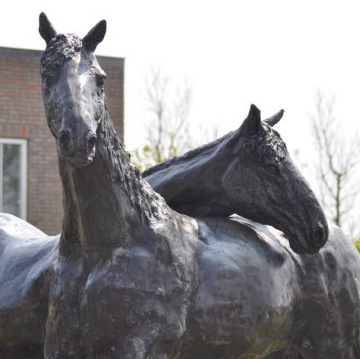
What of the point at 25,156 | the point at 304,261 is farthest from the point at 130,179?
the point at 25,156

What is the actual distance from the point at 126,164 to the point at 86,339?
76 cm

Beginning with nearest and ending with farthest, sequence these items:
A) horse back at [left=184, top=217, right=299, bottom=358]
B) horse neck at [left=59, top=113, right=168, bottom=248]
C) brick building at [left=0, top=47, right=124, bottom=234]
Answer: horse neck at [left=59, top=113, right=168, bottom=248]
horse back at [left=184, top=217, right=299, bottom=358]
brick building at [left=0, top=47, right=124, bottom=234]

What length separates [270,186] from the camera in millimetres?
4324

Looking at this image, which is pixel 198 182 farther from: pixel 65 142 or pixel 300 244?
pixel 65 142

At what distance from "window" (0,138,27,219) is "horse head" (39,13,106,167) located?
939 cm

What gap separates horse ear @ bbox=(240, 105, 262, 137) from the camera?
4.22 meters

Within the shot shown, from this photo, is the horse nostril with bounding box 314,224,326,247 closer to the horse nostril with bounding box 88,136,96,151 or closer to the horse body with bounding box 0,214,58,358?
the horse body with bounding box 0,214,58,358

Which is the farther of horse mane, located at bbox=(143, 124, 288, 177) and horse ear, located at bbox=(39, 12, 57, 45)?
horse mane, located at bbox=(143, 124, 288, 177)

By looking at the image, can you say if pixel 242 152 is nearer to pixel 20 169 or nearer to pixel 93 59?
pixel 93 59

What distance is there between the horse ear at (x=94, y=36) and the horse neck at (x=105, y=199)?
0.99 ft

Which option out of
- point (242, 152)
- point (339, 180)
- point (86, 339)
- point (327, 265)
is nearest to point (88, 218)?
point (86, 339)

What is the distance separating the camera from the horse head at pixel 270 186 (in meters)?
4.29

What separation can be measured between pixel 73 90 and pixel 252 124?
1.22 metres

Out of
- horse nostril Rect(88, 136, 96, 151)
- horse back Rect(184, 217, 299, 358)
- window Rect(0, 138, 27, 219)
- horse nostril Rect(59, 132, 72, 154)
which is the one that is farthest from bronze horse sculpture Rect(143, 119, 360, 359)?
window Rect(0, 138, 27, 219)
